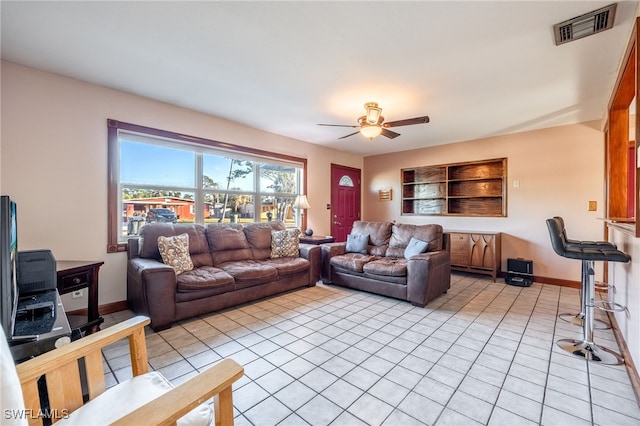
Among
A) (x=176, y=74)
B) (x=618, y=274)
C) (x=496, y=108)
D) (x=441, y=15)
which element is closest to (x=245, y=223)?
(x=176, y=74)

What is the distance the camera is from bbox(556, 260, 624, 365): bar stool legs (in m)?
2.17

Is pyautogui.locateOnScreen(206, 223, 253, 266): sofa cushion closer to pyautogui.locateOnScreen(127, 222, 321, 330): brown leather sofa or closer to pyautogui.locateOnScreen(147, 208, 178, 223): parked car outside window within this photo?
pyautogui.locateOnScreen(127, 222, 321, 330): brown leather sofa

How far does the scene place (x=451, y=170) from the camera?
18.2 feet

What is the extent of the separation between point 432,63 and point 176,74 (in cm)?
250

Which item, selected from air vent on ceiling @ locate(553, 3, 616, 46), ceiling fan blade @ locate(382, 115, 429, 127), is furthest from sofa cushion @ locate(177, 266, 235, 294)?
air vent on ceiling @ locate(553, 3, 616, 46)

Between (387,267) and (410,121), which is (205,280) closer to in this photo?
(387,267)

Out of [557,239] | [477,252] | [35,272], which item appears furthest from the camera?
[477,252]

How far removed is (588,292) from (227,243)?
151 inches

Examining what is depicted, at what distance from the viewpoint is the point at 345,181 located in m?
6.39

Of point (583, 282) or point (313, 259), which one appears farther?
point (313, 259)

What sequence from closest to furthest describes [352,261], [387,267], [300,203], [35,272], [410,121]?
[35,272] → [410,121] → [387,267] → [352,261] → [300,203]

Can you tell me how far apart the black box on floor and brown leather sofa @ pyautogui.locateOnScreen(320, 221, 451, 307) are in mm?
1303

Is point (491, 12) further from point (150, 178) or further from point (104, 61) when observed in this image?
point (150, 178)

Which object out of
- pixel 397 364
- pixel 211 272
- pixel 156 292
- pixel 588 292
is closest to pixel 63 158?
pixel 156 292
